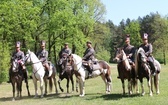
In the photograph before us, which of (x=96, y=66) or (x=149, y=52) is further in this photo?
(x=96, y=66)

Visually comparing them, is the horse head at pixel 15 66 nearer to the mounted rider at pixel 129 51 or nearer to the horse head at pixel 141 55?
the mounted rider at pixel 129 51

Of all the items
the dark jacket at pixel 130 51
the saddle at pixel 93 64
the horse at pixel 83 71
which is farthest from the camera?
the saddle at pixel 93 64

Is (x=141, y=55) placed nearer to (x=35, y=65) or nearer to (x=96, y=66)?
(x=96, y=66)

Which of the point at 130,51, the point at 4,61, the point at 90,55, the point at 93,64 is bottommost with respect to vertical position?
the point at 93,64

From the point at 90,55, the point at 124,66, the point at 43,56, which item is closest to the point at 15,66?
the point at 43,56

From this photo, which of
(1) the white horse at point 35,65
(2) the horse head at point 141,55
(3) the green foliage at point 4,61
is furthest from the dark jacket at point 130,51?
(3) the green foliage at point 4,61

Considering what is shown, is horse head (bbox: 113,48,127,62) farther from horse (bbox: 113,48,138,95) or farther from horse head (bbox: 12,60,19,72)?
horse head (bbox: 12,60,19,72)

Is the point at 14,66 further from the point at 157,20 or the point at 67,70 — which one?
the point at 157,20

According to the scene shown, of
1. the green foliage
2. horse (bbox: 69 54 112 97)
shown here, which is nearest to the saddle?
horse (bbox: 69 54 112 97)

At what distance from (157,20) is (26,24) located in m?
46.8

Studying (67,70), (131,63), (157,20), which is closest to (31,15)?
(67,70)

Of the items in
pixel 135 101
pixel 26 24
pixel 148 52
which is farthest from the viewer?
pixel 26 24

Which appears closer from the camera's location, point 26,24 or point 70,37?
point 26,24

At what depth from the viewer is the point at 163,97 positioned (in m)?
15.1
